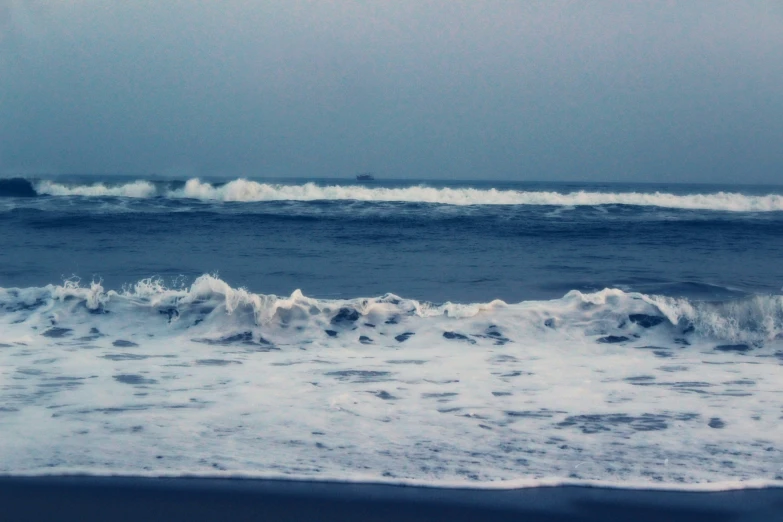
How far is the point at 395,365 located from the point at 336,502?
248 cm

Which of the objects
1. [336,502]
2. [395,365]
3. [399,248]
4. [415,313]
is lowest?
[336,502]

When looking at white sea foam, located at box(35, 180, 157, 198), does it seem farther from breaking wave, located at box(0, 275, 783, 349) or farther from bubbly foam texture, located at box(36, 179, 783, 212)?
breaking wave, located at box(0, 275, 783, 349)

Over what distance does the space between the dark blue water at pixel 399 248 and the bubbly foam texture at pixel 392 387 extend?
1.75 meters

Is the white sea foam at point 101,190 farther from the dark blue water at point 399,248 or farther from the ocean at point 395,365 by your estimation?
the ocean at point 395,365

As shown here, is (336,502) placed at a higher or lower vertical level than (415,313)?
lower

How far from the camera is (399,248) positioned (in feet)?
46.0

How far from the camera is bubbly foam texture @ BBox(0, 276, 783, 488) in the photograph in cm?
378

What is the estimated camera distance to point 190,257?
1216cm

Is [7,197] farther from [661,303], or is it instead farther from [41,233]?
[661,303]

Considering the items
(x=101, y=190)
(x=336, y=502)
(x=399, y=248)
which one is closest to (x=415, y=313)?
(x=336, y=502)

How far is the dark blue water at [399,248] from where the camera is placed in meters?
9.77

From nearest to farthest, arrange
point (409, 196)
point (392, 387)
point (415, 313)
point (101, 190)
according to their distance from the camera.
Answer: point (392, 387) < point (415, 313) < point (409, 196) < point (101, 190)

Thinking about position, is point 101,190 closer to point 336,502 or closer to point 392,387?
point 392,387

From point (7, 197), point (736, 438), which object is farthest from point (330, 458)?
point (7, 197)
